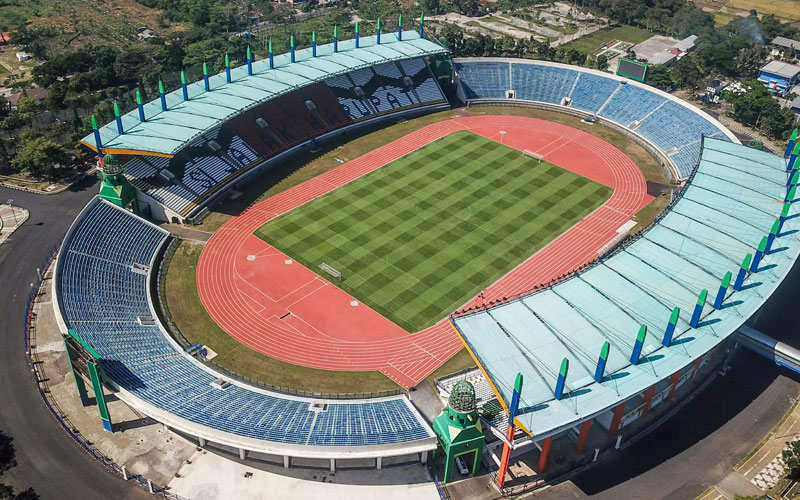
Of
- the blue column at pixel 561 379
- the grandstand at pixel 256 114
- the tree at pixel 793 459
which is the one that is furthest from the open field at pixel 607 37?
the blue column at pixel 561 379

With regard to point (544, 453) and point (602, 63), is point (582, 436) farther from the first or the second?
point (602, 63)

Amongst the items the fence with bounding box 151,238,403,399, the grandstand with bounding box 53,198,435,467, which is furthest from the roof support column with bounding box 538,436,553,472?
the fence with bounding box 151,238,403,399

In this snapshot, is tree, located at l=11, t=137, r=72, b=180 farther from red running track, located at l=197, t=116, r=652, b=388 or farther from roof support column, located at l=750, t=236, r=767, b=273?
roof support column, located at l=750, t=236, r=767, b=273

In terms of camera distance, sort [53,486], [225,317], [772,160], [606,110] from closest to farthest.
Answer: [53,486]
[225,317]
[772,160]
[606,110]

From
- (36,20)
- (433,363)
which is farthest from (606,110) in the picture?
(36,20)

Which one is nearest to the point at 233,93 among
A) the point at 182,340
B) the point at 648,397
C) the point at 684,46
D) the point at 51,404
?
the point at 182,340

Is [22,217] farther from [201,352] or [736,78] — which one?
[736,78]
